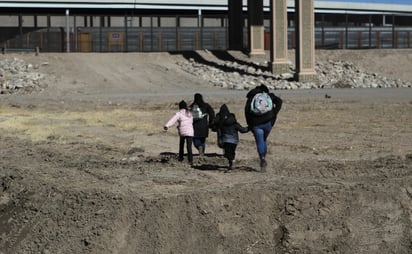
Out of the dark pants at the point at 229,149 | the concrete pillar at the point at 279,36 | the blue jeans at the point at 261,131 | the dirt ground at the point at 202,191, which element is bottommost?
the dirt ground at the point at 202,191

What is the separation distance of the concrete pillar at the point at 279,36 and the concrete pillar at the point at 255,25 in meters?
5.17

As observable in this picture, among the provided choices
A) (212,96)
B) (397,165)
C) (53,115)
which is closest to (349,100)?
(212,96)

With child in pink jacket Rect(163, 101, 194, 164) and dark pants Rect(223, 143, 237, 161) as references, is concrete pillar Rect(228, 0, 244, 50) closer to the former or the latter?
child in pink jacket Rect(163, 101, 194, 164)

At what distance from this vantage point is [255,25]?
180ft

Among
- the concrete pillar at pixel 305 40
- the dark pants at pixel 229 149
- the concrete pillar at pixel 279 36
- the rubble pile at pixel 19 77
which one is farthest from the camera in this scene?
the concrete pillar at pixel 279 36

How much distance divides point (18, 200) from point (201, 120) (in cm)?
442

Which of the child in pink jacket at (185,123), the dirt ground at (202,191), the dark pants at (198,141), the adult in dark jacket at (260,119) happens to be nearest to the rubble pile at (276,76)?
the dirt ground at (202,191)

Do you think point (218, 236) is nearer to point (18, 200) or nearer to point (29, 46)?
point (18, 200)

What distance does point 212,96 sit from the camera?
115 ft

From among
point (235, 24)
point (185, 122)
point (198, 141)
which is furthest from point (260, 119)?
point (235, 24)

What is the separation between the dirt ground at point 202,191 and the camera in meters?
8.77

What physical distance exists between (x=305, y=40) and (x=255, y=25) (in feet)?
28.7

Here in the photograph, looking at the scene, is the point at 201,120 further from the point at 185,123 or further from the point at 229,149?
the point at 229,149

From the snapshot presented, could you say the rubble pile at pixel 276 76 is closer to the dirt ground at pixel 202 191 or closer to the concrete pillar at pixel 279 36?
the concrete pillar at pixel 279 36
